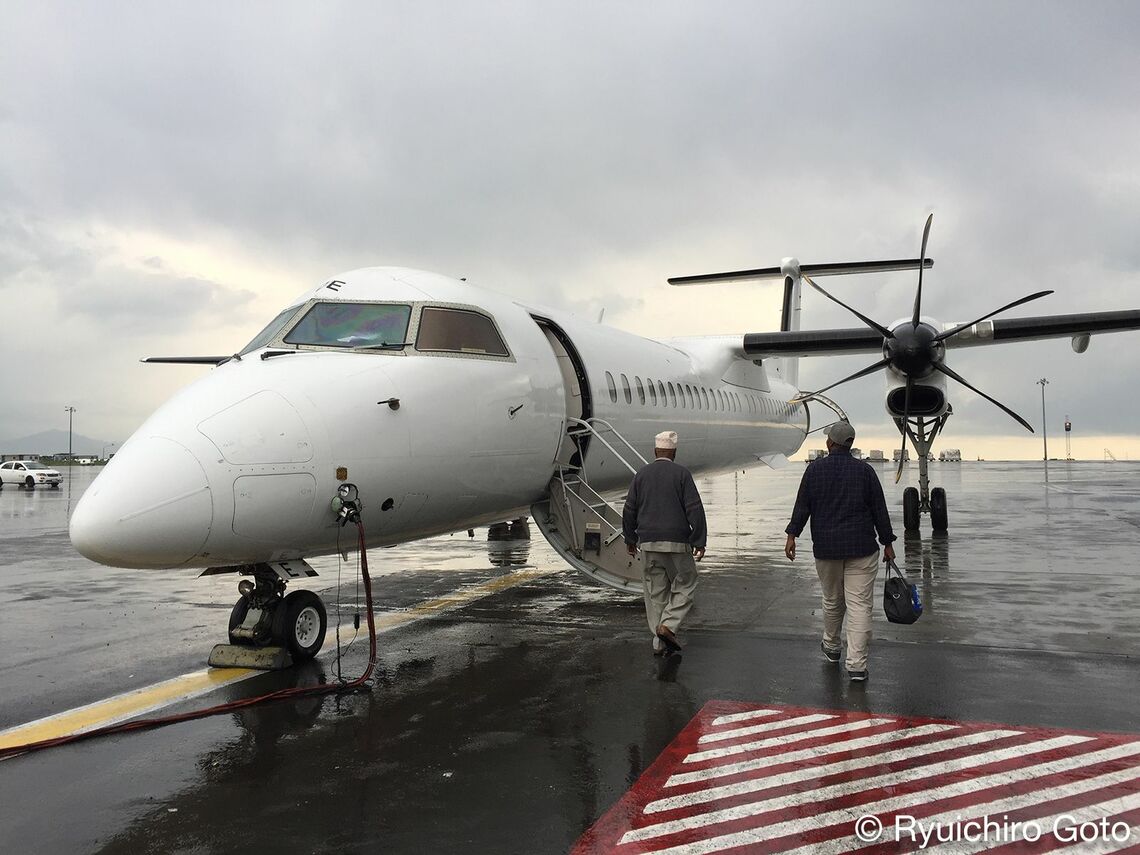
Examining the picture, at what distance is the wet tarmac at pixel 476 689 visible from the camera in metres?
4.11

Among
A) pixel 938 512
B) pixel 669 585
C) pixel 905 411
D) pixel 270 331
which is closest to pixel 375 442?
pixel 270 331

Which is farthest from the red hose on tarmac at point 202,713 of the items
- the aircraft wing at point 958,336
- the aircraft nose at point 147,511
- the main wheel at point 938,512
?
the main wheel at point 938,512

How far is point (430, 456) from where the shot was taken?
23.0 ft

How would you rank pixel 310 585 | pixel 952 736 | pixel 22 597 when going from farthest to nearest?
1. pixel 310 585
2. pixel 22 597
3. pixel 952 736

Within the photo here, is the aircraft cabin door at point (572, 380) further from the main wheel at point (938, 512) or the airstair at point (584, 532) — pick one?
the main wheel at point (938, 512)

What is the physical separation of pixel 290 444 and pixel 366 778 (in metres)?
2.38

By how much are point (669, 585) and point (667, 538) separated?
493 millimetres

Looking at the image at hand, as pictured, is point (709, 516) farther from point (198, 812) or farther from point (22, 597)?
point (198, 812)

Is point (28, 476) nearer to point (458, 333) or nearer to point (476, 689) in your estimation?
point (458, 333)

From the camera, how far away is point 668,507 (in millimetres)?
7266

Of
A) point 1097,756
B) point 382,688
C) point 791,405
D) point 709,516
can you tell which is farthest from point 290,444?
point 709,516

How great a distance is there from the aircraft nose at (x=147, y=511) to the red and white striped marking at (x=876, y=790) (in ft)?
10.5

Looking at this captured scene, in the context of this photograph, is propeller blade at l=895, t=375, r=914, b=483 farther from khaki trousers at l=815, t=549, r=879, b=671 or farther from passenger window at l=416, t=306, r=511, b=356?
passenger window at l=416, t=306, r=511, b=356

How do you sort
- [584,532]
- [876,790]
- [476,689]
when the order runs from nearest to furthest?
Answer: [876,790], [476,689], [584,532]
